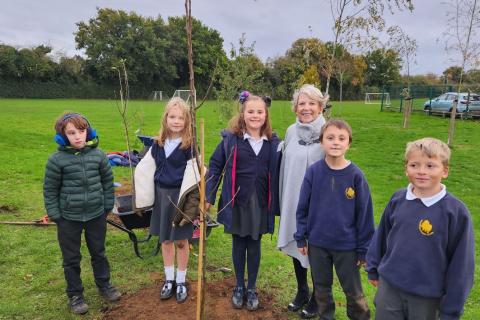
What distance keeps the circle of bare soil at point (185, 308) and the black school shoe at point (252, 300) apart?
4 centimetres

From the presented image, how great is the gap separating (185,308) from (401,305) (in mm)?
1775

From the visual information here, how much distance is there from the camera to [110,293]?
351 centimetres

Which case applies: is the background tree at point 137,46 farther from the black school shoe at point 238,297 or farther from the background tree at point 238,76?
the black school shoe at point 238,297

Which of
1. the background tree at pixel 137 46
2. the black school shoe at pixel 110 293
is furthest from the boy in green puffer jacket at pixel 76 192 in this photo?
the background tree at pixel 137 46

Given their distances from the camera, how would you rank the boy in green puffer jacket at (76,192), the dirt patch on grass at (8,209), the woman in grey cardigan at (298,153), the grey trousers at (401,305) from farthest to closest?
the dirt patch on grass at (8,209), the boy in green puffer jacket at (76,192), the woman in grey cardigan at (298,153), the grey trousers at (401,305)

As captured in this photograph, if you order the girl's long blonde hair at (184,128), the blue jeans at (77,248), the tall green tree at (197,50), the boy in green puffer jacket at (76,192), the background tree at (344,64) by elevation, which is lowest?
the blue jeans at (77,248)

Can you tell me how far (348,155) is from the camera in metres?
11.1

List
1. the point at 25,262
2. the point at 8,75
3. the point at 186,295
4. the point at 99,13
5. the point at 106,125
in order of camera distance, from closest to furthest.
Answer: the point at 186,295
the point at 25,262
the point at 106,125
the point at 8,75
the point at 99,13

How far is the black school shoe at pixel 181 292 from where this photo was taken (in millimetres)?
3414

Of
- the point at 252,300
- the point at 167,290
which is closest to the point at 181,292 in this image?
the point at 167,290

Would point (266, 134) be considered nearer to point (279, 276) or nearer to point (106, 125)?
point (279, 276)

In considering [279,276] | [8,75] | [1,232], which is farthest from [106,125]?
[8,75]

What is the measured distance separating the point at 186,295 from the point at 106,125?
14270mm

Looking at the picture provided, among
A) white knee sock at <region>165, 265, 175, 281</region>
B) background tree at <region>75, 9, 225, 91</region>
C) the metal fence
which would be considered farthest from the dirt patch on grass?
background tree at <region>75, 9, 225, 91</region>
